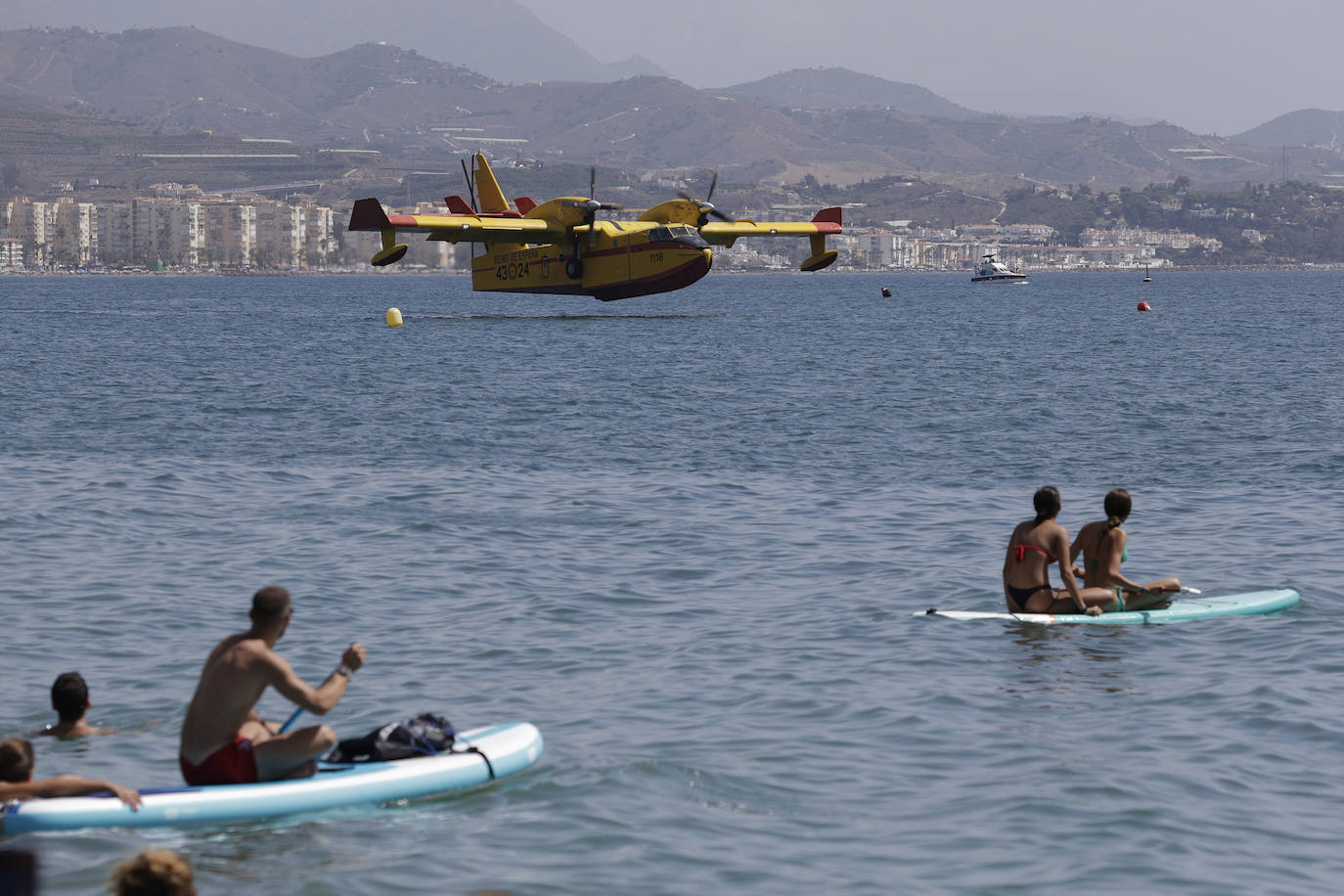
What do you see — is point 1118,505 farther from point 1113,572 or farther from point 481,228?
point 481,228

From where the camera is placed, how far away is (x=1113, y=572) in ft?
58.1

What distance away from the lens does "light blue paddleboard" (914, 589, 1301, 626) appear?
17453 millimetres

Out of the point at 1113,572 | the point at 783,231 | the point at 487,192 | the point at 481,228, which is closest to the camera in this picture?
the point at 1113,572

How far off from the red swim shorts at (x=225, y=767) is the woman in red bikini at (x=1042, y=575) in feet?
30.5

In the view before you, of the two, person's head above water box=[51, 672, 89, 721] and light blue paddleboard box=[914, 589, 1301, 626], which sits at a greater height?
person's head above water box=[51, 672, 89, 721]

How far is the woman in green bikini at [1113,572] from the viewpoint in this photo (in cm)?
1764

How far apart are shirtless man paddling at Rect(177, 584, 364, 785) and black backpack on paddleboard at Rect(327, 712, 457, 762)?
19.8 inches

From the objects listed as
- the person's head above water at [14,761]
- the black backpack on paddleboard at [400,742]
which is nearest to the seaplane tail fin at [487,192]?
the black backpack on paddleboard at [400,742]

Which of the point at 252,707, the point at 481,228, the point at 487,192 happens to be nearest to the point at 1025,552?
the point at 252,707

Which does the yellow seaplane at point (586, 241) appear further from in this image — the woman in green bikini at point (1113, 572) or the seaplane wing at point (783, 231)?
the woman in green bikini at point (1113, 572)

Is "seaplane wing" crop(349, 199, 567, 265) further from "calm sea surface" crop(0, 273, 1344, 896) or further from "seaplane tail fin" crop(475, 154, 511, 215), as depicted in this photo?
"calm sea surface" crop(0, 273, 1344, 896)

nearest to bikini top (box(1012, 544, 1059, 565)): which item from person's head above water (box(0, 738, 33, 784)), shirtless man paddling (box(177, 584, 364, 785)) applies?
shirtless man paddling (box(177, 584, 364, 785))

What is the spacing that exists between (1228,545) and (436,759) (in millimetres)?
14663

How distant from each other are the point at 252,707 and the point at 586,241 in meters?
77.7
